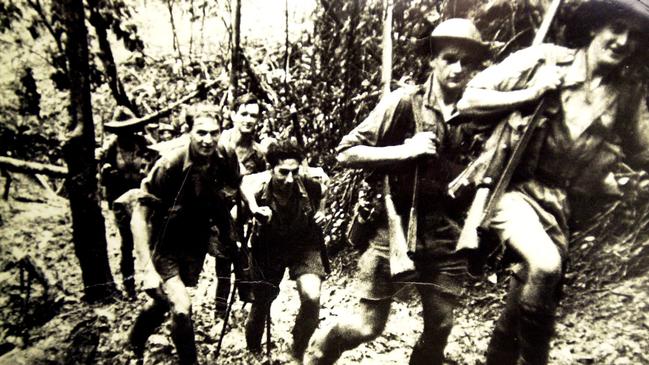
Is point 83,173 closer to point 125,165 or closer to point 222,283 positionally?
point 125,165

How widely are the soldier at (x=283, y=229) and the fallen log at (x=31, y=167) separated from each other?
1107 millimetres

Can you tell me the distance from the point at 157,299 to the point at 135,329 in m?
0.26

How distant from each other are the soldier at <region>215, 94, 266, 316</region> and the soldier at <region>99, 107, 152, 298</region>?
1.70ft

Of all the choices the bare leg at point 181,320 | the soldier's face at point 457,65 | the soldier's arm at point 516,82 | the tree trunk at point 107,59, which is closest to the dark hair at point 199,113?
the tree trunk at point 107,59

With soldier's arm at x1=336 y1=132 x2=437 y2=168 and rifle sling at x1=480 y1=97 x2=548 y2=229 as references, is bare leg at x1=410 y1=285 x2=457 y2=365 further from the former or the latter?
soldier's arm at x1=336 y1=132 x2=437 y2=168

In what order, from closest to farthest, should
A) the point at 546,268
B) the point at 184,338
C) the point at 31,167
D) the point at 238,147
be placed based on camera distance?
the point at 546,268
the point at 184,338
the point at 31,167
the point at 238,147

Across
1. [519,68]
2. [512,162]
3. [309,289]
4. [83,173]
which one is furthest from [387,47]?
[83,173]

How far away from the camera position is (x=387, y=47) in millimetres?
2896

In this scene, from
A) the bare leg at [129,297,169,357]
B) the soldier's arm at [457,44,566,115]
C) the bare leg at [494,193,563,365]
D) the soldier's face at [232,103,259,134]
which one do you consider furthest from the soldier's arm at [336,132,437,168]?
the bare leg at [129,297,169,357]

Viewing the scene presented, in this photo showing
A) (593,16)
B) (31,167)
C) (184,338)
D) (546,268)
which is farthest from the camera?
(31,167)

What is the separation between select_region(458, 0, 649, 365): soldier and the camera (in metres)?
2.34

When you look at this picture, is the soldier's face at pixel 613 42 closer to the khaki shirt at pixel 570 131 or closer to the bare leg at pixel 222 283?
the khaki shirt at pixel 570 131

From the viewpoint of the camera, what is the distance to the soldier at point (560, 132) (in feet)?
7.69

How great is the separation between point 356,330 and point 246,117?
1.47 m
